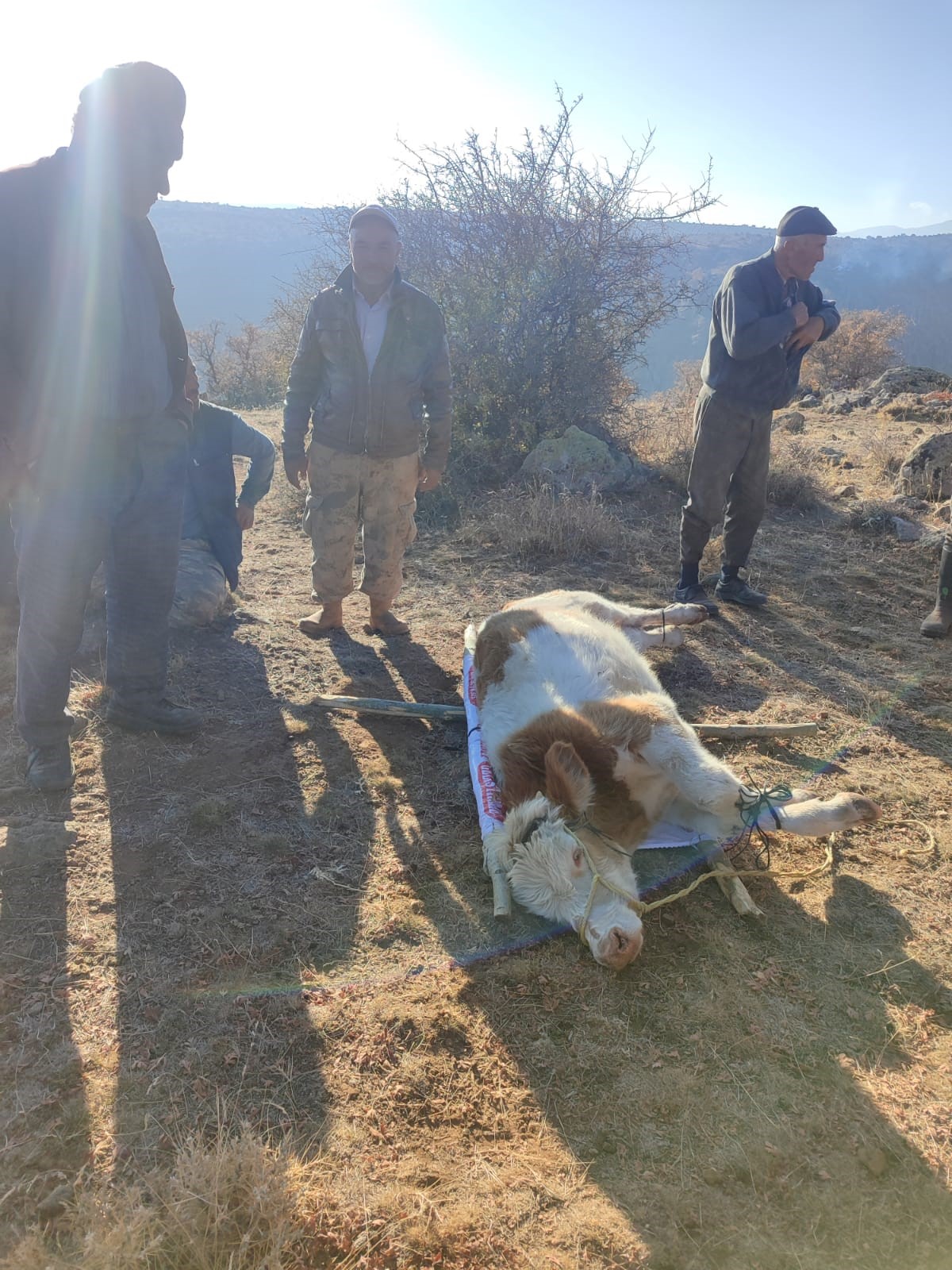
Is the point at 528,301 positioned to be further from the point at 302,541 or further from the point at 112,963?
the point at 112,963

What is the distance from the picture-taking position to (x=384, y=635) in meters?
5.43

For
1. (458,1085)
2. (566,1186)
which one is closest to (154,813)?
(458,1085)

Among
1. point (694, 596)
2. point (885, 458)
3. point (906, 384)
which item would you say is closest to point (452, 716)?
point (694, 596)

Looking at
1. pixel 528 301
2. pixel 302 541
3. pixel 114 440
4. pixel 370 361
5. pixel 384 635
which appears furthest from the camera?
pixel 528 301

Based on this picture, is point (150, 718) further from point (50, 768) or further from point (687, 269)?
point (687, 269)

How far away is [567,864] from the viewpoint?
2.65m

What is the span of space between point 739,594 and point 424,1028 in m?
4.42

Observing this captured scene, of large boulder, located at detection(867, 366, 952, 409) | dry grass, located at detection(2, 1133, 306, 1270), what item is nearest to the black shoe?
dry grass, located at detection(2, 1133, 306, 1270)

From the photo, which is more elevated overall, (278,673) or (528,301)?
(528,301)

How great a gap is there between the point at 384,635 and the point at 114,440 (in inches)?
98.9

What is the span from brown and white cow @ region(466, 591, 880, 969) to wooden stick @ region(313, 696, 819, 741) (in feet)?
1.13

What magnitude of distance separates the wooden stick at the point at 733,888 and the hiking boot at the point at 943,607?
315cm

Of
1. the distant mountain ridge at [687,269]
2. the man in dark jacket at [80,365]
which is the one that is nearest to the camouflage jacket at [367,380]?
the man in dark jacket at [80,365]

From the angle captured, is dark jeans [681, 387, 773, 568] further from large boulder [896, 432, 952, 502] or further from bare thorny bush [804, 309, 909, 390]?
bare thorny bush [804, 309, 909, 390]
